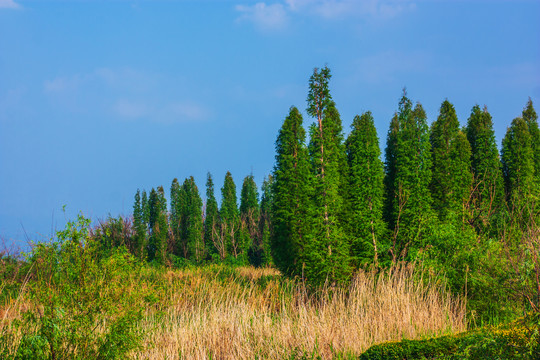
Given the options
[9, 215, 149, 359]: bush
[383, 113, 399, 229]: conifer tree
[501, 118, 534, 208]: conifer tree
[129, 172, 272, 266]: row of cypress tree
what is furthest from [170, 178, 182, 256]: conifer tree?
[9, 215, 149, 359]: bush

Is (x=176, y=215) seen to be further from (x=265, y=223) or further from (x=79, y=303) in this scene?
(x=79, y=303)

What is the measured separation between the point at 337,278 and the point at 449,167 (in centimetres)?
1671

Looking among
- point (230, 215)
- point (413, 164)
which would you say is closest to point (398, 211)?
point (413, 164)

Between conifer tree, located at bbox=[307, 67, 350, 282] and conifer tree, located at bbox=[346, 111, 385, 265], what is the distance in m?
4.63

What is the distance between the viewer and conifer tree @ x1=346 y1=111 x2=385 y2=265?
19453 mm

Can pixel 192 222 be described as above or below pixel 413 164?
below

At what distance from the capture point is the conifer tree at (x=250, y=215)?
44750mm

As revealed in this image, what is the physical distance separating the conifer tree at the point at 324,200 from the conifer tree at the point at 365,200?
15.2 ft

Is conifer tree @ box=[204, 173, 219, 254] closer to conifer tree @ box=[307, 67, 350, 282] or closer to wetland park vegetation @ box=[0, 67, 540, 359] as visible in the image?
wetland park vegetation @ box=[0, 67, 540, 359]

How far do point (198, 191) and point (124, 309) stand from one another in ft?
149

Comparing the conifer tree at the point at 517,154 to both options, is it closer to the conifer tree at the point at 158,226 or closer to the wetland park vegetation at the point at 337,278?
the wetland park vegetation at the point at 337,278

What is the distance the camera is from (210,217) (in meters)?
46.5

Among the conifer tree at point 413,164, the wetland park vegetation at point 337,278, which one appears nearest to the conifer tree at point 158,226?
the wetland park vegetation at point 337,278

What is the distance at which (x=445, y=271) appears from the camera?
944cm
